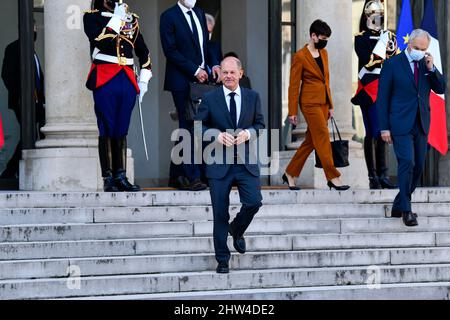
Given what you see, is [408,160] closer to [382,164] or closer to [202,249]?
[382,164]

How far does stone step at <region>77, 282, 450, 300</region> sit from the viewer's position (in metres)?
8.74

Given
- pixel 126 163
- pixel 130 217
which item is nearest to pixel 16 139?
pixel 126 163

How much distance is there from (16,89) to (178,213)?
3.37 m

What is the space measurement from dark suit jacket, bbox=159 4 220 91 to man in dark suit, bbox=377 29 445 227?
212 centimetres

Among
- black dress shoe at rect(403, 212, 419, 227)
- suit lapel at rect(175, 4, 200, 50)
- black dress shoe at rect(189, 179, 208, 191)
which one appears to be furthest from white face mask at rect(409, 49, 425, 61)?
black dress shoe at rect(189, 179, 208, 191)

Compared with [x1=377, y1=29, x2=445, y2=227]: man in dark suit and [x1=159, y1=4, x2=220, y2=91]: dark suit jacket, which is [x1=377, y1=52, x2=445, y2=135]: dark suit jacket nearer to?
[x1=377, y1=29, x2=445, y2=227]: man in dark suit

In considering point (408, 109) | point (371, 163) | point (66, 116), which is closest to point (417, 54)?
point (408, 109)

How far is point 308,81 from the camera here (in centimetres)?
1200

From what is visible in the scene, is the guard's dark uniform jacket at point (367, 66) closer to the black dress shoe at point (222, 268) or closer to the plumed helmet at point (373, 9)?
the plumed helmet at point (373, 9)

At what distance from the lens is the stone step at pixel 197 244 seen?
9.39 meters

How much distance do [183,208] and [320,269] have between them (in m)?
1.66
